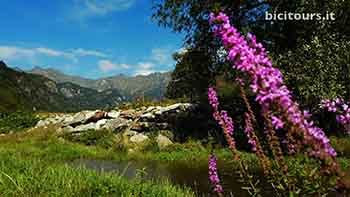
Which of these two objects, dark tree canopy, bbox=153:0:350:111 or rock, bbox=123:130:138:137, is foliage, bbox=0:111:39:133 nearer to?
rock, bbox=123:130:138:137

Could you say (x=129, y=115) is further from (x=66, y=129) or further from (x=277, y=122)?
(x=277, y=122)

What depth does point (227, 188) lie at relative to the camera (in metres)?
14.3

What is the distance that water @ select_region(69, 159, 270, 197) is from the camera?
14227mm

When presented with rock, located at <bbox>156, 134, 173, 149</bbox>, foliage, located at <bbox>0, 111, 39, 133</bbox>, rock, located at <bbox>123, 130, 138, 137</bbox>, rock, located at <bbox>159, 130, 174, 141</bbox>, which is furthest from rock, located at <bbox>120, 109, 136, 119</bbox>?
foliage, located at <bbox>0, 111, 39, 133</bbox>

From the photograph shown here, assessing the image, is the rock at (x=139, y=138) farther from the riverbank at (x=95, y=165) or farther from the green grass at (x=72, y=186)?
the green grass at (x=72, y=186)

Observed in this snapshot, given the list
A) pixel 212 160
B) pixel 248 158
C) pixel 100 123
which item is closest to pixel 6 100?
pixel 100 123

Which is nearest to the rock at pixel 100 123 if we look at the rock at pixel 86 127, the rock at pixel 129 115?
the rock at pixel 86 127

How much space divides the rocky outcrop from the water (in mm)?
5855

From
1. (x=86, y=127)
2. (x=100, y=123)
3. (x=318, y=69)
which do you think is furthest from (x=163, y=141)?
(x=318, y=69)

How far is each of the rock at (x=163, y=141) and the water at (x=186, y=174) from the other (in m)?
3.72

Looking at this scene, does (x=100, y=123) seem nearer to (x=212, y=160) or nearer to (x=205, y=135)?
(x=205, y=135)

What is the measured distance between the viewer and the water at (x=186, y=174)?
14.2 metres

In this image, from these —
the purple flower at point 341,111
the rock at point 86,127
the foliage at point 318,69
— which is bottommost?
the rock at point 86,127

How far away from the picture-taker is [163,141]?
27.1 metres
